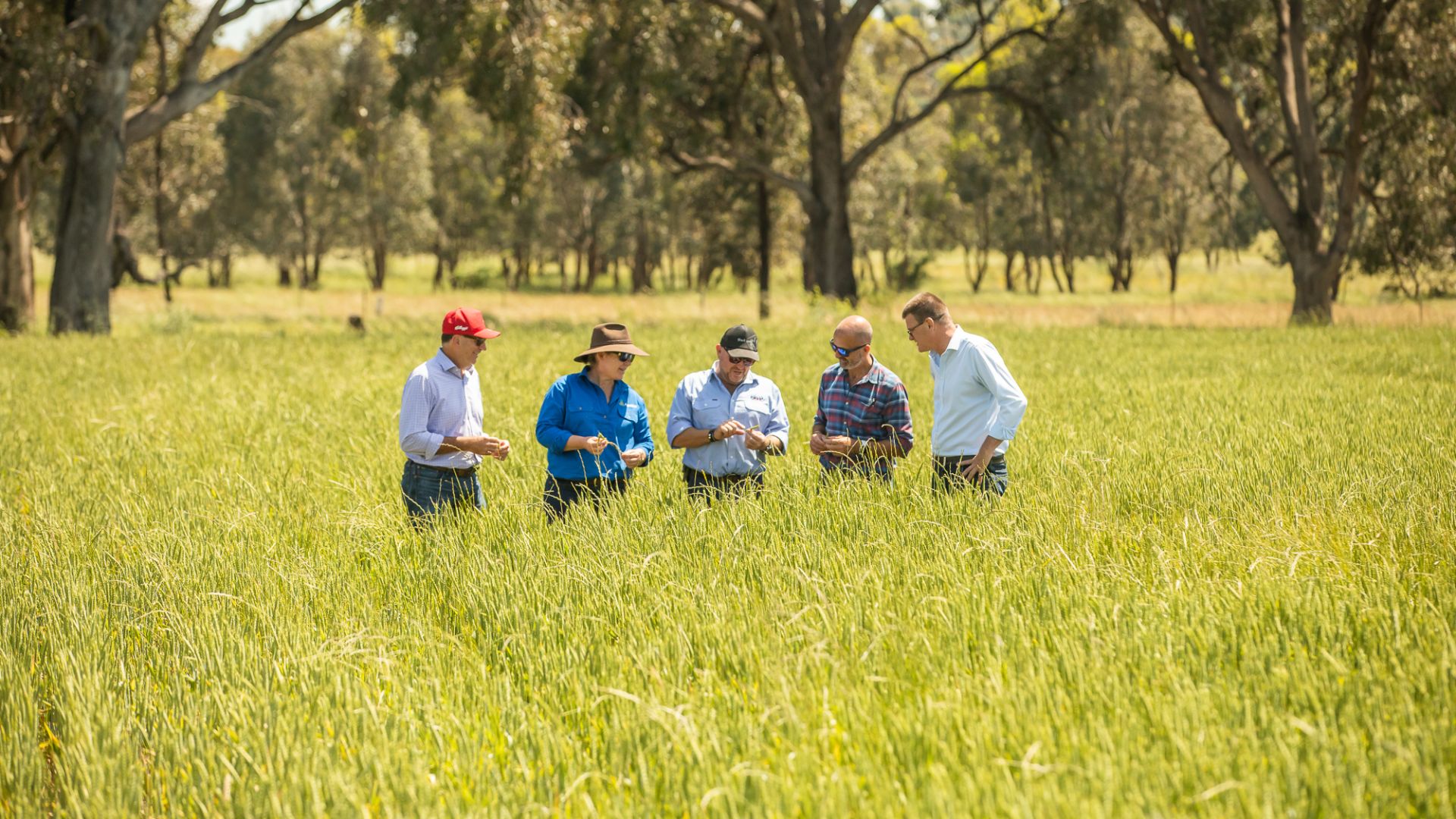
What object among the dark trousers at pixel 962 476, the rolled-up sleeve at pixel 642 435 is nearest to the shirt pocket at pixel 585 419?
the rolled-up sleeve at pixel 642 435

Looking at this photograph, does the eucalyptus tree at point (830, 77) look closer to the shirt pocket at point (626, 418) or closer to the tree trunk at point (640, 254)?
the shirt pocket at point (626, 418)

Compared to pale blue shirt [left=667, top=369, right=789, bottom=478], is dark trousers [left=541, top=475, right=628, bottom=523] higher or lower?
lower

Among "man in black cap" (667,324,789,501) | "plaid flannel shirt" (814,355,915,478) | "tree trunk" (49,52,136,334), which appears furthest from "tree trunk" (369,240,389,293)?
"plaid flannel shirt" (814,355,915,478)

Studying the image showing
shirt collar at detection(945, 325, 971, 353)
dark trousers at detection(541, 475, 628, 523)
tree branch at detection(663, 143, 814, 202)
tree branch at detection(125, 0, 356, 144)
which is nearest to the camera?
shirt collar at detection(945, 325, 971, 353)

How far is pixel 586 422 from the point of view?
6484 mm

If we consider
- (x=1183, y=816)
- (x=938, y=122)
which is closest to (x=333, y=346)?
(x=1183, y=816)

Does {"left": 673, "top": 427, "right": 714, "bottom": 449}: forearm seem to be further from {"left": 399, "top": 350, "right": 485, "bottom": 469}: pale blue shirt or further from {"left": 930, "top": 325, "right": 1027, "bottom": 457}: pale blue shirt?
{"left": 930, "top": 325, "right": 1027, "bottom": 457}: pale blue shirt

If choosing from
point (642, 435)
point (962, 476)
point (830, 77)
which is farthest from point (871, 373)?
point (830, 77)

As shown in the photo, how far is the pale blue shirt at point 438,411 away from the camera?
6227 mm

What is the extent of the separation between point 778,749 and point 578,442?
9.98ft

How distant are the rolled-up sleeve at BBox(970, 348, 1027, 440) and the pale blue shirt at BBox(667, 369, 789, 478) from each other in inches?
44.2

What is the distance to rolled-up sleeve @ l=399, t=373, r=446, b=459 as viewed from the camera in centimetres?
622

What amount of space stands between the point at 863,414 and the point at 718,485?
0.93 m

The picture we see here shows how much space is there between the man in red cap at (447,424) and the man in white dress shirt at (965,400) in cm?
231
